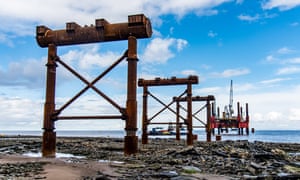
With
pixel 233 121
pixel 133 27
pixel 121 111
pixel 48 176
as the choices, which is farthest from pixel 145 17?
pixel 233 121

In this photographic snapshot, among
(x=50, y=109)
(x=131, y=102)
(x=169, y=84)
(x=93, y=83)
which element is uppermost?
(x=169, y=84)

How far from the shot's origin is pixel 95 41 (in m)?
13.8

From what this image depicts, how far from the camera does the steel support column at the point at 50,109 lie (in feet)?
46.0

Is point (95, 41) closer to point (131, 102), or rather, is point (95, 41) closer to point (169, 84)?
point (131, 102)

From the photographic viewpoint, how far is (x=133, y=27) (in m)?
13.1

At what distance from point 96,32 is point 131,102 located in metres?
3.19

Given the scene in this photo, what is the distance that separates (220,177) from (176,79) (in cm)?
1593

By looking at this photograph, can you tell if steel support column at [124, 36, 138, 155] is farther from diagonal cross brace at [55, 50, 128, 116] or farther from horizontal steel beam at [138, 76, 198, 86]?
horizontal steel beam at [138, 76, 198, 86]

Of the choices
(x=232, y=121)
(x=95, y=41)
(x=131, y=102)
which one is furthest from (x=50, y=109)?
(x=232, y=121)

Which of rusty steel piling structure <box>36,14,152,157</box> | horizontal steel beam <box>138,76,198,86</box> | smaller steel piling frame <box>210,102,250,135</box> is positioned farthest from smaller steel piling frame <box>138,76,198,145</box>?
smaller steel piling frame <box>210,102,250,135</box>

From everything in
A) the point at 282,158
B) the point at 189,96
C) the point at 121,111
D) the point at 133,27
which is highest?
the point at 133,27

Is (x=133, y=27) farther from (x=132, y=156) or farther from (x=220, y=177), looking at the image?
(x=220, y=177)

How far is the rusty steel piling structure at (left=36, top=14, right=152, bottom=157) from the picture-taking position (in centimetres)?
1294

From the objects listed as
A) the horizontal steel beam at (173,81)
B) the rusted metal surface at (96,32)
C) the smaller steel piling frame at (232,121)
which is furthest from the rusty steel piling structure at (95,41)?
the smaller steel piling frame at (232,121)
